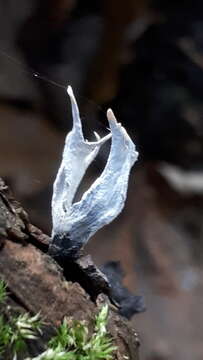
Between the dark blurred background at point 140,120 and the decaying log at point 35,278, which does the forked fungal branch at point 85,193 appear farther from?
the dark blurred background at point 140,120

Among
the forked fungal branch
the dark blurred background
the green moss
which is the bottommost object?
the dark blurred background

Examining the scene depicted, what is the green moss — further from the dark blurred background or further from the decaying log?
the dark blurred background

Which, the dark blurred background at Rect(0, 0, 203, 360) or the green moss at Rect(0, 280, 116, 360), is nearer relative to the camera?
the green moss at Rect(0, 280, 116, 360)

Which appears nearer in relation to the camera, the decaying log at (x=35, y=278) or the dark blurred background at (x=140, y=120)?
the decaying log at (x=35, y=278)

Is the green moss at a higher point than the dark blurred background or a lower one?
higher

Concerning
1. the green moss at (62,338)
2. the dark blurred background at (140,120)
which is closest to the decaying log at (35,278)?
the green moss at (62,338)

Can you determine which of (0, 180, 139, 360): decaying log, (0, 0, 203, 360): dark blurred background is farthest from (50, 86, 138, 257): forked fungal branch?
(0, 0, 203, 360): dark blurred background
